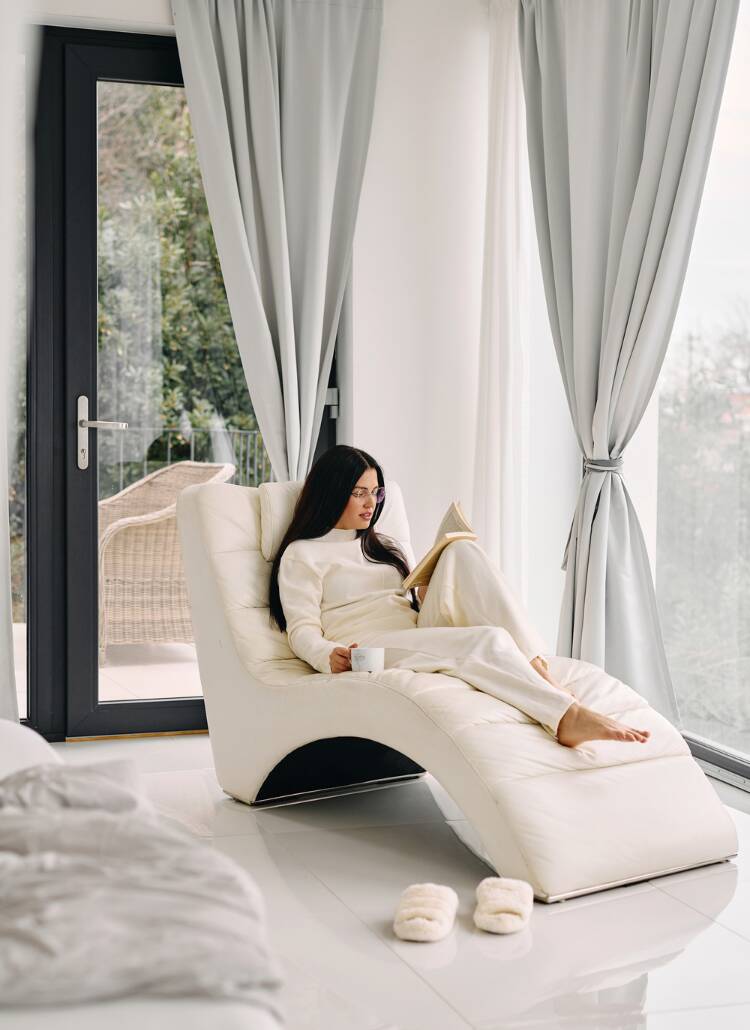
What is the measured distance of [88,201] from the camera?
3.84m

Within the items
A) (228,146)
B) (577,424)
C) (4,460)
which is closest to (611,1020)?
(577,424)

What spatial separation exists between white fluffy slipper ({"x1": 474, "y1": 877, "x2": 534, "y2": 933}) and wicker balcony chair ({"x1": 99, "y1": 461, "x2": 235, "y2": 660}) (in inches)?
77.4

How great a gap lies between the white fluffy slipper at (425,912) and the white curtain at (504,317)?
76.3 inches

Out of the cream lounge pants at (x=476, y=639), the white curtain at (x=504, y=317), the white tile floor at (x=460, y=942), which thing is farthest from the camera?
the white curtain at (x=504, y=317)

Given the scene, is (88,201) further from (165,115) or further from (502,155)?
(502,155)

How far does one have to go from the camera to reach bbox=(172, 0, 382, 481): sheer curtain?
3816 millimetres

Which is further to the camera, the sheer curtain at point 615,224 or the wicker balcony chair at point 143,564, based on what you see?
the wicker balcony chair at point 143,564

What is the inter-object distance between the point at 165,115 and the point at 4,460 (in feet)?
4.50

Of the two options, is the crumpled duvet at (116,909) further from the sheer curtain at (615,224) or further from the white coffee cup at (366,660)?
the sheer curtain at (615,224)

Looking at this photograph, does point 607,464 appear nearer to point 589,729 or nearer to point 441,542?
point 441,542

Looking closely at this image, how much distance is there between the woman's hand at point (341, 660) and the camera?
2.88 metres

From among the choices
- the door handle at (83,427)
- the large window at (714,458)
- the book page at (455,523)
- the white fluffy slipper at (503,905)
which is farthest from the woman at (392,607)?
the door handle at (83,427)

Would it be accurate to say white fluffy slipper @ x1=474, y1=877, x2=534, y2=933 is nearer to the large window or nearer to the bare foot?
the bare foot

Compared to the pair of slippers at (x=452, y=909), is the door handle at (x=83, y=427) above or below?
above
